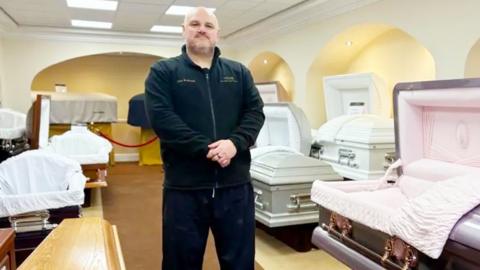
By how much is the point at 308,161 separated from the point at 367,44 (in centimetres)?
327

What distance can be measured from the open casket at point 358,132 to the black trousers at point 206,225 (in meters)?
1.88

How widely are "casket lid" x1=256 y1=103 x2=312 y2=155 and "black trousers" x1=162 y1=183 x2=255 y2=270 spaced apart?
6.83 ft

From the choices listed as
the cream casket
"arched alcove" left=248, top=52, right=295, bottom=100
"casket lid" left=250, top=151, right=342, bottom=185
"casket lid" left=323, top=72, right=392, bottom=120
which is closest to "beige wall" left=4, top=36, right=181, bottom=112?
Answer: "arched alcove" left=248, top=52, right=295, bottom=100

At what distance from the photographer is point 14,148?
476 centimetres

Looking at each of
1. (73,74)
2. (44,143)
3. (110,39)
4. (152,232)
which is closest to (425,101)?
(152,232)

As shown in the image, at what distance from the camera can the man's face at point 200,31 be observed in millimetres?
1986

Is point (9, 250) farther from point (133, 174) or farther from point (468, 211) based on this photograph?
point (133, 174)

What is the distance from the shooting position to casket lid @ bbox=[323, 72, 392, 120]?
478 cm

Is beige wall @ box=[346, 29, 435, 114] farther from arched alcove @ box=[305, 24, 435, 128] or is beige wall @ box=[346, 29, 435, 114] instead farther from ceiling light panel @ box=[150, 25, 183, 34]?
ceiling light panel @ box=[150, 25, 183, 34]

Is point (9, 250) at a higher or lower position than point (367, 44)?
lower

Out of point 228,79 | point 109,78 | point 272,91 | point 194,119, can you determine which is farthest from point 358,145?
point 109,78

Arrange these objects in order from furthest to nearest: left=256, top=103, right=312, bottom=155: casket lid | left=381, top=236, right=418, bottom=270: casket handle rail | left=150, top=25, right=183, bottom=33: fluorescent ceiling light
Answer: left=150, top=25, right=183, bottom=33: fluorescent ceiling light < left=256, top=103, right=312, bottom=155: casket lid < left=381, top=236, right=418, bottom=270: casket handle rail

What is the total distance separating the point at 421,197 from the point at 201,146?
926 millimetres

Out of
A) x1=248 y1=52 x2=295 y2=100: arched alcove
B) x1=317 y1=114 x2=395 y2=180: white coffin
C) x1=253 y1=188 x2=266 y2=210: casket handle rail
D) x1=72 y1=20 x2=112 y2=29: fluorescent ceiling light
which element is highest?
x1=72 y1=20 x2=112 y2=29: fluorescent ceiling light
